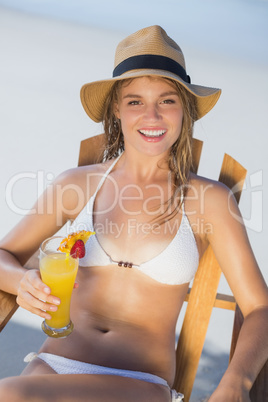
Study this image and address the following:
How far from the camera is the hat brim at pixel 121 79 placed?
1866 millimetres

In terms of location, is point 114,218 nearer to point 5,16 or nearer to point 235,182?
point 235,182

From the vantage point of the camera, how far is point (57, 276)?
1.64 meters

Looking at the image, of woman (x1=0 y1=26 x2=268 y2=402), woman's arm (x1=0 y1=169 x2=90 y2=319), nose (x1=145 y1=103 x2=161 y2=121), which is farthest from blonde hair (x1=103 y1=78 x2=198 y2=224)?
woman's arm (x1=0 y1=169 x2=90 y2=319)

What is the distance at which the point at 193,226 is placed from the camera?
2.02m

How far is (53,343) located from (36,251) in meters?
→ 0.45

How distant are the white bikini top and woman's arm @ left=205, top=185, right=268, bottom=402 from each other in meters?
0.10

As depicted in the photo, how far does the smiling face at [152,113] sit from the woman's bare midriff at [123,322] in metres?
0.51

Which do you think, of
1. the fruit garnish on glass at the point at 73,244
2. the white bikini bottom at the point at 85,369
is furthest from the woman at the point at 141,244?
the fruit garnish on glass at the point at 73,244

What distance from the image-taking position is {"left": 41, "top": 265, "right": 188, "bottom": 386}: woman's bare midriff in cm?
179

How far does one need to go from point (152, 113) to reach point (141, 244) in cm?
51

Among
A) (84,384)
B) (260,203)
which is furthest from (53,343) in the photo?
(260,203)

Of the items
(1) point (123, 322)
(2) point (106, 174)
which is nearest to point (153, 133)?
(2) point (106, 174)

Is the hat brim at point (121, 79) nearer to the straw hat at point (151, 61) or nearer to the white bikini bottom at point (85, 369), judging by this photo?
the straw hat at point (151, 61)

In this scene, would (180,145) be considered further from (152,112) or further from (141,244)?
(141,244)
